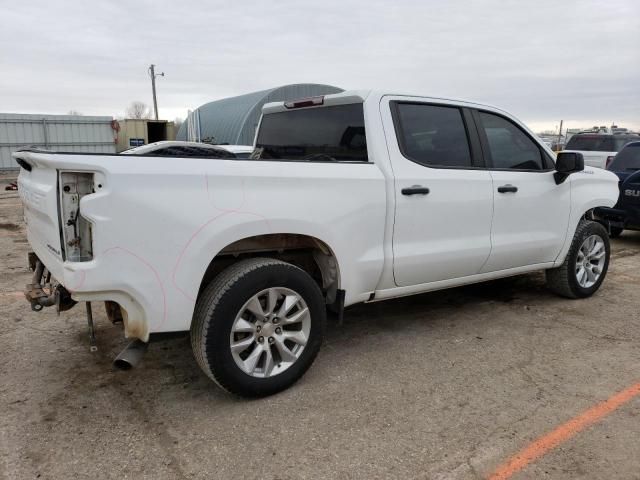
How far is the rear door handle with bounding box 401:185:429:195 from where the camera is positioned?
3551 millimetres

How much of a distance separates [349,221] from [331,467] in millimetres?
1466

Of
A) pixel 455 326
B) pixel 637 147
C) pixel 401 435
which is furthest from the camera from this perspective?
pixel 637 147

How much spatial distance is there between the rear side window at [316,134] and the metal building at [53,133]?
70.2ft

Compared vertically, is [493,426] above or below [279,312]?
below

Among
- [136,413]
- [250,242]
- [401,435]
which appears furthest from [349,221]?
[136,413]

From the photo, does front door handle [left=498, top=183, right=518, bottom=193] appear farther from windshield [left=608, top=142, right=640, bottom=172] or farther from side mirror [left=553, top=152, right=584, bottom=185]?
windshield [left=608, top=142, right=640, bottom=172]

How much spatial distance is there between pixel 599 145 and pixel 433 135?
436 inches

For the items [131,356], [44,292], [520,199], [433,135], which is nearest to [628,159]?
[520,199]

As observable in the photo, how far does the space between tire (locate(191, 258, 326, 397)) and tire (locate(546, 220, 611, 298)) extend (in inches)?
115

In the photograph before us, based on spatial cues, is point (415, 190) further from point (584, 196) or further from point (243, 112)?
point (243, 112)

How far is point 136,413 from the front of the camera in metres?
2.99

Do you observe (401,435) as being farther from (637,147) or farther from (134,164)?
(637,147)

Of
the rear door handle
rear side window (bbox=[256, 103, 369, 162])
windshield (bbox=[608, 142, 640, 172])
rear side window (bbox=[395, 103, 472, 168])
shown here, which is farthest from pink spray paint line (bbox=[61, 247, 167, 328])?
windshield (bbox=[608, 142, 640, 172])

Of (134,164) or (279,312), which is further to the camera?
(279,312)
